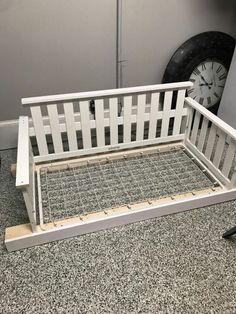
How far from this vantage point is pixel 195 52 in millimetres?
1870

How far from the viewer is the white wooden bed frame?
47.5 inches

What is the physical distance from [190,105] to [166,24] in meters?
0.64

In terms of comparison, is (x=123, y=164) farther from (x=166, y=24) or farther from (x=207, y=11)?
(x=207, y=11)

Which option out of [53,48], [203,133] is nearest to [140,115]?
[203,133]

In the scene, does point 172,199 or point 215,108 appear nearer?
point 172,199

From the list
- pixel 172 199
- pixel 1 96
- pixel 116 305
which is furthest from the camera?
pixel 1 96

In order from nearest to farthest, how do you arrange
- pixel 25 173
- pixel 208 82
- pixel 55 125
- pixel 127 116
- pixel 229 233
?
pixel 25 173
pixel 229 233
pixel 55 125
pixel 127 116
pixel 208 82

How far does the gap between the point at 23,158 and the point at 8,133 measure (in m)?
0.86

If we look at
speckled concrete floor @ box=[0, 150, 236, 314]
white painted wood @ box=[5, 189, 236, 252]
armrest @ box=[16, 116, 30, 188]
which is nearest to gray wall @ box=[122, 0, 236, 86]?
armrest @ box=[16, 116, 30, 188]

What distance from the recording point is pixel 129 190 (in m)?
1.48

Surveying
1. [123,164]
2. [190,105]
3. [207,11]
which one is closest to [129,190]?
Answer: [123,164]

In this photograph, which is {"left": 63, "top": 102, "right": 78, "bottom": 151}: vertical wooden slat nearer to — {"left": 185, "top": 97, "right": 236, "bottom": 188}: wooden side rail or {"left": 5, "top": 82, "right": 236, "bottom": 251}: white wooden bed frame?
{"left": 5, "top": 82, "right": 236, "bottom": 251}: white wooden bed frame

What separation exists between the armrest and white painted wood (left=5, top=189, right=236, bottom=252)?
1.02 ft

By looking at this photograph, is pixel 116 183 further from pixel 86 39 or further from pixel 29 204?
pixel 86 39
